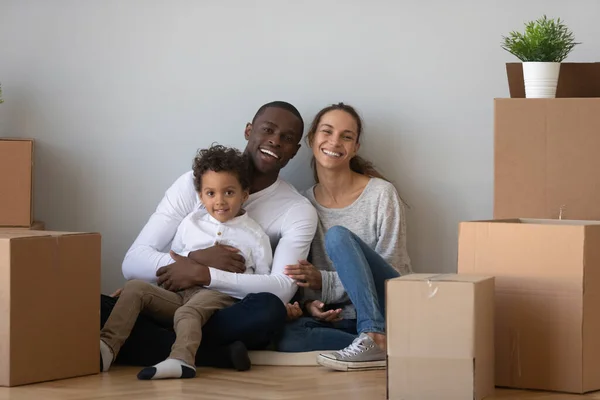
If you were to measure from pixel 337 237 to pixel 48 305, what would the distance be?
34.6 inches

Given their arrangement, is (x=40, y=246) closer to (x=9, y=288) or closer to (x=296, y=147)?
(x=9, y=288)

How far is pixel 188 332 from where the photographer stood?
8.77 feet

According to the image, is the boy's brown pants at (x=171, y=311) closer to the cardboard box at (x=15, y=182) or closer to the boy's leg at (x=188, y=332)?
the boy's leg at (x=188, y=332)

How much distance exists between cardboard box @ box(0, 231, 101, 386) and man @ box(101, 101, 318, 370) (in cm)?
28

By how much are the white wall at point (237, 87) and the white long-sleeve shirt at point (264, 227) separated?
322 millimetres

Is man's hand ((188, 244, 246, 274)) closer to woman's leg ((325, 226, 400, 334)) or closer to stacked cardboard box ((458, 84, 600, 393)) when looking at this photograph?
woman's leg ((325, 226, 400, 334))

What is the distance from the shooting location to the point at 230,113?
3.50 meters

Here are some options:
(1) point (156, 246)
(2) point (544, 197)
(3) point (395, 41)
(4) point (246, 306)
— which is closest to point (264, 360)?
(4) point (246, 306)

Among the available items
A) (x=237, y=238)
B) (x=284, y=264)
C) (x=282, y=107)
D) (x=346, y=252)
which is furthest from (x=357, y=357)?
(x=282, y=107)

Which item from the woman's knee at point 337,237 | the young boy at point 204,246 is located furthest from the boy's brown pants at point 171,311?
the woman's knee at point 337,237

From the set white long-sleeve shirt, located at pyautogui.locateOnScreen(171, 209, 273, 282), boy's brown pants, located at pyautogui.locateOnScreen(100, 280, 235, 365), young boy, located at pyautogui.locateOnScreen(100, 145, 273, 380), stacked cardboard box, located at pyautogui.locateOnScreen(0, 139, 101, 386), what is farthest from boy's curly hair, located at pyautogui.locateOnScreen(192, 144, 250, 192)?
stacked cardboard box, located at pyautogui.locateOnScreen(0, 139, 101, 386)

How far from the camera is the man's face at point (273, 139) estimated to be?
10.5ft

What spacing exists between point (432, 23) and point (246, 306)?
1251 mm

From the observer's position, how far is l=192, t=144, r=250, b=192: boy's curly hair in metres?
2.97
